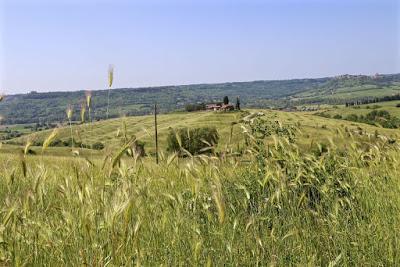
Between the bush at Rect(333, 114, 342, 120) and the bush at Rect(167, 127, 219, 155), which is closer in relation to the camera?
the bush at Rect(167, 127, 219, 155)

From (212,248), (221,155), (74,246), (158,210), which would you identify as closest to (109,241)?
(74,246)

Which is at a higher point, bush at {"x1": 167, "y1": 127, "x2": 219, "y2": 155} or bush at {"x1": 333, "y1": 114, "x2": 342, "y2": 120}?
bush at {"x1": 167, "y1": 127, "x2": 219, "y2": 155}

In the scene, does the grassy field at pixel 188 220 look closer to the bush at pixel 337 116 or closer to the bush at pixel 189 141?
the bush at pixel 189 141

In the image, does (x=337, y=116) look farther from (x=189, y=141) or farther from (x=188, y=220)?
(x=188, y=220)

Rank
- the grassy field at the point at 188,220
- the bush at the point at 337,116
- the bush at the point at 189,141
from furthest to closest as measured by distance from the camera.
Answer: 1. the bush at the point at 337,116
2. the bush at the point at 189,141
3. the grassy field at the point at 188,220

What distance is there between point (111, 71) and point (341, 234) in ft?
6.43

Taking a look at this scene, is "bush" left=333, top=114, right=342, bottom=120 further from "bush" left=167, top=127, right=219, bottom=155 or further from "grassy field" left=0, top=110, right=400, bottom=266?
"grassy field" left=0, top=110, right=400, bottom=266

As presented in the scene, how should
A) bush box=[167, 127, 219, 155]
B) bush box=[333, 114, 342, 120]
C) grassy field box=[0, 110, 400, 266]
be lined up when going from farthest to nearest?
bush box=[333, 114, 342, 120], bush box=[167, 127, 219, 155], grassy field box=[0, 110, 400, 266]

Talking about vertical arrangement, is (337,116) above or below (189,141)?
below

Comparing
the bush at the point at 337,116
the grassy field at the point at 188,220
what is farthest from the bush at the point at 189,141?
the bush at the point at 337,116

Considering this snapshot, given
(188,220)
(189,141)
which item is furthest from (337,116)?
(188,220)

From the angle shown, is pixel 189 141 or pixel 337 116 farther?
pixel 337 116

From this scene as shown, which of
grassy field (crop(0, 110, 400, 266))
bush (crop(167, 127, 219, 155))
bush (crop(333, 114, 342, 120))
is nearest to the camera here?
grassy field (crop(0, 110, 400, 266))

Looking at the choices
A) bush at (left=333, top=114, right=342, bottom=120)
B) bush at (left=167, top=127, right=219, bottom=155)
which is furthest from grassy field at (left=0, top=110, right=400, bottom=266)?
bush at (left=333, top=114, right=342, bottom=120)
